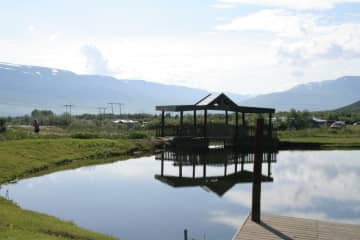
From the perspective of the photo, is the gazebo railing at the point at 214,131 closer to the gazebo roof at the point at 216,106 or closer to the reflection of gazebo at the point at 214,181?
the gazebo roof at the point at 216,106

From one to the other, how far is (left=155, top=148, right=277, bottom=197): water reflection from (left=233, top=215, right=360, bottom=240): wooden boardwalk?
21.0 ft

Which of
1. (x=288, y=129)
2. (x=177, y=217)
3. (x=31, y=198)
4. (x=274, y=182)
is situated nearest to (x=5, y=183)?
(x=31, y=198)

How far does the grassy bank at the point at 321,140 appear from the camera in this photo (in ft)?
124

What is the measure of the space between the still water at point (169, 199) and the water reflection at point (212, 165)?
11.8 inches

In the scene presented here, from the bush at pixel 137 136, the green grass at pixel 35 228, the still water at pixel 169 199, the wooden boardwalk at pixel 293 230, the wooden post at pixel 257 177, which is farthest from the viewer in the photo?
the bush at pixel 137 136

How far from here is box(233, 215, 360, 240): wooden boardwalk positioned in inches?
431

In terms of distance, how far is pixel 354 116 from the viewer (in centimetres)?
7644

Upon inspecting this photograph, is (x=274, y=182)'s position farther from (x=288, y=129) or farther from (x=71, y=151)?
(x=288, y=129)

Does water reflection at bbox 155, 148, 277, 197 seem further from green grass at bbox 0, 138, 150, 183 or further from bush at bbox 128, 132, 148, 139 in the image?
bush at bbox 128, 132, 148, 139

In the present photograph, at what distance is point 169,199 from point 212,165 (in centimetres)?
976

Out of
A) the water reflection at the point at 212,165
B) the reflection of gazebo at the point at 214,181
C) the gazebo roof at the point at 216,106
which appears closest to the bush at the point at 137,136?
the gazebo roof at the point at 216,106

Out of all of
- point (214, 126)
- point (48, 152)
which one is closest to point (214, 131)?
point (214, 126)

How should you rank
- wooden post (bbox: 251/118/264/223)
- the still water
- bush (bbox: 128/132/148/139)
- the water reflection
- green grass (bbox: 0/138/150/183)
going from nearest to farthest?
wooden post (bbox: 251/118/264/223) < the still water < the water reflection < green grass (bbox: 0/138/150/183) < bush (bbox: 128/132/148/139)

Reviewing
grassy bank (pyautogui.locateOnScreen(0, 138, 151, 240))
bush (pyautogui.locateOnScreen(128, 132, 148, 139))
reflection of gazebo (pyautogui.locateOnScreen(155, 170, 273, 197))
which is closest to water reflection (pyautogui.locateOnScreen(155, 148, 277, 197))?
reflection of gazebo (pyautogui.locateOnScreen(155, 170, 273, 197))
